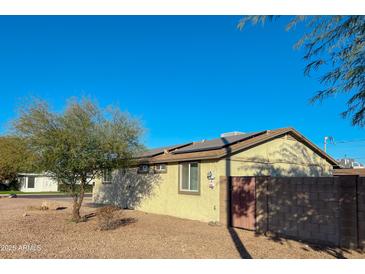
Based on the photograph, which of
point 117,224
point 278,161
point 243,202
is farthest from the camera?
point 278,161

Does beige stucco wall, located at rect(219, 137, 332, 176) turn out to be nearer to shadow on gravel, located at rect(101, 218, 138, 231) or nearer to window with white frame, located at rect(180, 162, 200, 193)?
window with white frame, located at rect(180, 162, 200, 193)

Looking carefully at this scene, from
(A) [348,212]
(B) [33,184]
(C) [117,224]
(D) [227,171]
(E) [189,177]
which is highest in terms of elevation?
(D) [227,171]

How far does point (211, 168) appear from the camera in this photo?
12258 mm

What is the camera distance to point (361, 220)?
7.48 metres

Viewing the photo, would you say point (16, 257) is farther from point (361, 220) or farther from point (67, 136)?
point (361, 220)

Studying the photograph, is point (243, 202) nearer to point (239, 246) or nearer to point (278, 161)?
point (239, 246)

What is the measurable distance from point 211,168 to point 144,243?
4.96m

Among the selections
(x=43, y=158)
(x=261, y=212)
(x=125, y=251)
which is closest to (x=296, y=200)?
(x=261, y=212)

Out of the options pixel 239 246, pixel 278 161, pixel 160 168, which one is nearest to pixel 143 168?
pixel 160 168

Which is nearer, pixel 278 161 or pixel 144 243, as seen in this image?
pixel 144 243

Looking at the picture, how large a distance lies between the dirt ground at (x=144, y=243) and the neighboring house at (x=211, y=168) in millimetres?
1693

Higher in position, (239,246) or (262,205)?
(262,205)

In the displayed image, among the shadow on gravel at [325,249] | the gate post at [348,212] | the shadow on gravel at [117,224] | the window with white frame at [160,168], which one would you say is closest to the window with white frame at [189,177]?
the window with white frame at [160,168]

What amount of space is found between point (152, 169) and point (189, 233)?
6.81 meters
